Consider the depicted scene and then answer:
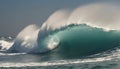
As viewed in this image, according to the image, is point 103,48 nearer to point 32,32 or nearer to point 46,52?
point 46,52

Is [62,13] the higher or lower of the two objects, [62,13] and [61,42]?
the higher

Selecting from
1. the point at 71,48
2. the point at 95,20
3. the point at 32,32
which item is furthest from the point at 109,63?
the point at 32,32

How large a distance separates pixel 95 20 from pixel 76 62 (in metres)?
11.1

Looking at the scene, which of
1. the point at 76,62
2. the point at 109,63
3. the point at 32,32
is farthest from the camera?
the point at 32,32

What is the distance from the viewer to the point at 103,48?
104 feet

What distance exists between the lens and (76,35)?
35.5 meters

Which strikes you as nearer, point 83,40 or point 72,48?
point 72,48

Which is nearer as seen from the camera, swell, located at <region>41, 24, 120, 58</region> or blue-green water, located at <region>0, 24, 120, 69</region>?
blue-green water, located at <region>0, 24, 120, 69</region>

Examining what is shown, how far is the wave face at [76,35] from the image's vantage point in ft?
108

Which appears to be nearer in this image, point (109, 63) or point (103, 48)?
point (109, 63)

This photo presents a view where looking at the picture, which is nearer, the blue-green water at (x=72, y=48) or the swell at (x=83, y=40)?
the blue-green water at (x=72, y=48)

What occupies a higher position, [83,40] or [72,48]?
[83,40]

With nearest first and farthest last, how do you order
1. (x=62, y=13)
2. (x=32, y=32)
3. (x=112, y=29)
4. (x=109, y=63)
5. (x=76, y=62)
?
(x=109, y=63) → (x=76, y=62) → (x=112, y=29) → (x=62, y=13) → (x=32, y=32)

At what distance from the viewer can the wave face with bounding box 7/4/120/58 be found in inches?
1293
